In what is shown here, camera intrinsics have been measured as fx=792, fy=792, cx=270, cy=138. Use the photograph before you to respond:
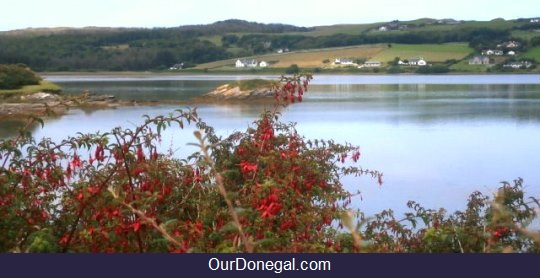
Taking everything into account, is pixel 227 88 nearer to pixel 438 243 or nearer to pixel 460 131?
pixel 460 131

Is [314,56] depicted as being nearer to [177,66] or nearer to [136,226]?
[177,66]

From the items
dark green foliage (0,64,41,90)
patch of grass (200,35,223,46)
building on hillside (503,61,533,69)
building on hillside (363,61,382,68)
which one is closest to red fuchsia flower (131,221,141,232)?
dark green foliage (0,64,41,90)

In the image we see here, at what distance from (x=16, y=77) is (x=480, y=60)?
43.0 m

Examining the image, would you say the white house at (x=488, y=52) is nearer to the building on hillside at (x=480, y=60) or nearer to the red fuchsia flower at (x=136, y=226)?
the building on hillside at (x=480, y=60)

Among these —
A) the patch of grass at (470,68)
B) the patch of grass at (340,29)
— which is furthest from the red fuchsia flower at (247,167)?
the patch of grass at (340,29)

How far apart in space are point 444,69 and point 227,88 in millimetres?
30963

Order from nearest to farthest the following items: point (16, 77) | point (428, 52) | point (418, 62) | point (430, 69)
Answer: point (16, 77), point (430, 69), point (418, 62), point (428, 52)

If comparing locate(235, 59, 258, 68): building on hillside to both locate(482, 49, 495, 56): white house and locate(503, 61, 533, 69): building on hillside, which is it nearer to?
locate(482, 49, 495, 56): white house

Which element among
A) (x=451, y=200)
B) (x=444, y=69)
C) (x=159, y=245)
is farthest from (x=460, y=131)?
(x=444, y=69)

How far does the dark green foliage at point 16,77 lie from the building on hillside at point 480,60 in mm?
39161

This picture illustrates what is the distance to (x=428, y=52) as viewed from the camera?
69.0 m

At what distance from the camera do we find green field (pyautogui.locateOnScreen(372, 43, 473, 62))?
67.7 metres

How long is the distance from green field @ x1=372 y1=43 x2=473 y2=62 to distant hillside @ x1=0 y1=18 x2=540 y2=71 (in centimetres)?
20

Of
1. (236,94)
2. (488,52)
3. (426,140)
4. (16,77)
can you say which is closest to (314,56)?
(488,52)
